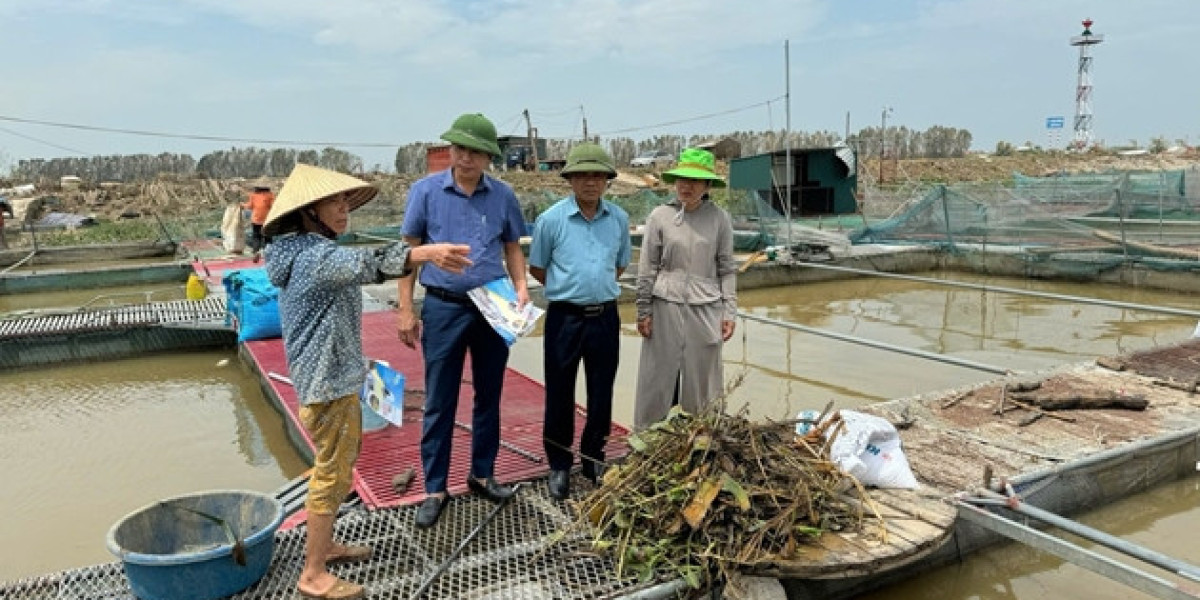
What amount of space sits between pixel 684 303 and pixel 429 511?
4.01ft

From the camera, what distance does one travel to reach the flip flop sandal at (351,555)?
2568mm

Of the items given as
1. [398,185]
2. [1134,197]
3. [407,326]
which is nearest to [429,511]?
Answer: [407,326]

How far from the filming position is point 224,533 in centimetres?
261

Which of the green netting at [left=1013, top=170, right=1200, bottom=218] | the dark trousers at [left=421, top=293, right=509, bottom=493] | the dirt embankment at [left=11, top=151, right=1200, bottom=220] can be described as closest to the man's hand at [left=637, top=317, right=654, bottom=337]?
the dark trousers at [left=421, top=293, right=509, bottom=493]

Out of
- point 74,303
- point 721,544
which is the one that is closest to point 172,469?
point 721,544

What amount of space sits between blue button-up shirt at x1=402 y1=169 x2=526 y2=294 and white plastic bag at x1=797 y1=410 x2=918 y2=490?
4.40 feet

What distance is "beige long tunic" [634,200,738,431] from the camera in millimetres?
3121

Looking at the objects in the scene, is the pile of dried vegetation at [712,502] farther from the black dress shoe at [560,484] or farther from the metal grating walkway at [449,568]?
the black dress shoe at [560,484]

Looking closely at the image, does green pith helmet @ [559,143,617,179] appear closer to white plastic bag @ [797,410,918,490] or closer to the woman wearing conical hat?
the woman wearing conical hat

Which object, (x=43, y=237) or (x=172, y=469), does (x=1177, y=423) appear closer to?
(x=172, y=469)

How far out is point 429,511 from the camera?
2.85m

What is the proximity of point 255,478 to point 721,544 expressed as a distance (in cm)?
305

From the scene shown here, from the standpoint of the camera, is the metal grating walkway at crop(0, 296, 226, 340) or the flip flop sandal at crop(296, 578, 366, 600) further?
the metal grating walkway at crop(0, 296, 226, 340)

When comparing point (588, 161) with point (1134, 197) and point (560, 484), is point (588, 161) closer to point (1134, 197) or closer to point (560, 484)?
point (560, 484)
